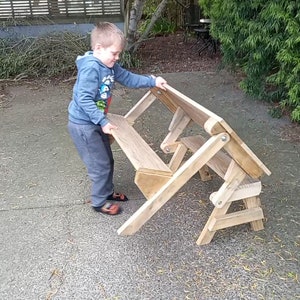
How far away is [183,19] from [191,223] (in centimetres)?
815

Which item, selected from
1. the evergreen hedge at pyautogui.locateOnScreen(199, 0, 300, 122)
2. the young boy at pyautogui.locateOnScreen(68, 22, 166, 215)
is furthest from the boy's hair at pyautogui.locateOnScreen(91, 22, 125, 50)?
the evergreen hedge at pyautogui.locateOnScreen(199, 0, 300, 122)

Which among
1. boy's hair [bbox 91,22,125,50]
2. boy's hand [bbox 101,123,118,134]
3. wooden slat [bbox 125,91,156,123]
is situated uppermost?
boy's hair [bbox 91,22,125,50]

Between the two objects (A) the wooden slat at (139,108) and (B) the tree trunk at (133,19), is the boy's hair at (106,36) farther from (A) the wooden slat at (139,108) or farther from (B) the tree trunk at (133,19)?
(B) the tree trunk at (133,19)

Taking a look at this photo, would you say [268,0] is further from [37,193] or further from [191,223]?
[37,193]

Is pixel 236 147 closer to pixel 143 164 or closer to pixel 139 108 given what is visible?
pixel 143 164

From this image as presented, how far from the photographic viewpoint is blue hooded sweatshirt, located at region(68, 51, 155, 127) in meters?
3.14

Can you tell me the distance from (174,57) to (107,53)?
553 cm

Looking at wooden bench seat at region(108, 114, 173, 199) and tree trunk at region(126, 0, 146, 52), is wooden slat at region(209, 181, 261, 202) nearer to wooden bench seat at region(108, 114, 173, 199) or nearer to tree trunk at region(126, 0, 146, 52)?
wooden bench seat at region(108, 114, 173, 199)

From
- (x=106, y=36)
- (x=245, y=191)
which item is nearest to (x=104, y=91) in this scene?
(x=106, y=36)

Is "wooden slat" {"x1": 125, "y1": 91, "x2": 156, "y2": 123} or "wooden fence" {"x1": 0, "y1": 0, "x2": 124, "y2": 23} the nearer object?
"wooden slat" {"x1": 125, "y1": 91, "x2": 156, "y2": 123}

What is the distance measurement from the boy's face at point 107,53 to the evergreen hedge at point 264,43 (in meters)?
2.15

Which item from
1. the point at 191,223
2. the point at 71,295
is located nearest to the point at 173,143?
the point at 191,223

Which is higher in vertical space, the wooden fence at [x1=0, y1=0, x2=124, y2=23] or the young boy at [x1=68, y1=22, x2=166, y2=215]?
the young boy at [x1=68, y1=22, x2=166, y2=215]

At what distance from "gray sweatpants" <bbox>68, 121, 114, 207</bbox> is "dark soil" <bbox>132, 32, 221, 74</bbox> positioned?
14.6ft
